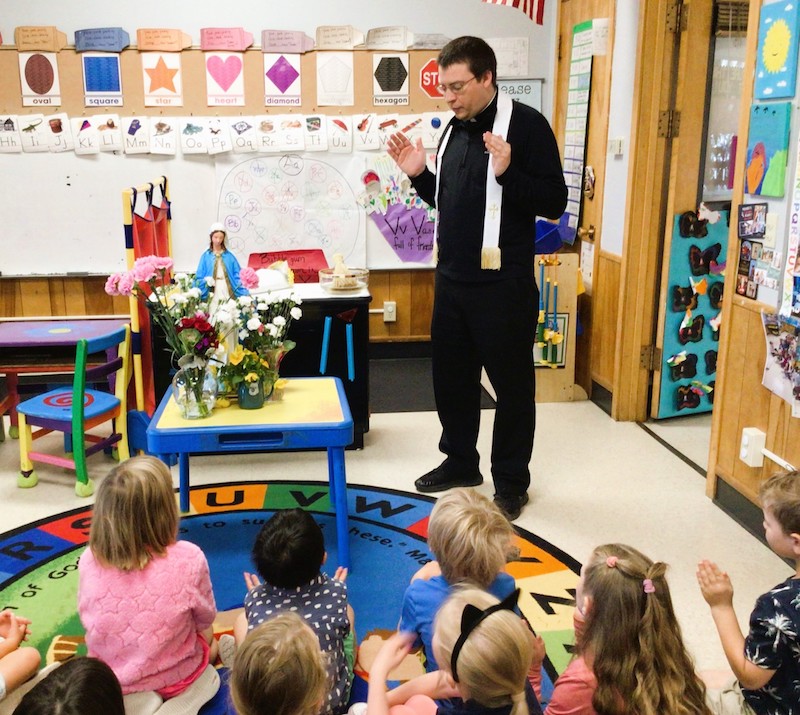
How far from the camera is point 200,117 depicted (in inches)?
199

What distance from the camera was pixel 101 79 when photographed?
16.2ft

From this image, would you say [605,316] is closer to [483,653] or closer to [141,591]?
[141,591]

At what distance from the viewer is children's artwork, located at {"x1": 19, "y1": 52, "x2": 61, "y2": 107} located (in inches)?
192

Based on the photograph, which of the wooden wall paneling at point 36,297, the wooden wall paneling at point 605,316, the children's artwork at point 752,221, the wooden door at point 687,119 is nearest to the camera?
the children's artwork at point 752,221

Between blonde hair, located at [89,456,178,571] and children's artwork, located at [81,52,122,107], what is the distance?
3538mm

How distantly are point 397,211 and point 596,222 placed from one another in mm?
1294

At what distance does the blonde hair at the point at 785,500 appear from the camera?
1.86m

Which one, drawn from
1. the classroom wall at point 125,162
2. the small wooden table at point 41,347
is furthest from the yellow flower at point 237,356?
the classroom wall at point 125,162

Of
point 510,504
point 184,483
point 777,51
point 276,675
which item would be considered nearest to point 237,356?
point 184,483

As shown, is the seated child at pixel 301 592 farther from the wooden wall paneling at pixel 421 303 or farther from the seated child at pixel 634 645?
the wooden wall paneling at pixel 421 303

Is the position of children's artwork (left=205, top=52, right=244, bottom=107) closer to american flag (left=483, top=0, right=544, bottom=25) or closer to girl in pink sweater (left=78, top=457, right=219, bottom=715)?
american flag (left=483, top=0, right=544, bottom=25)

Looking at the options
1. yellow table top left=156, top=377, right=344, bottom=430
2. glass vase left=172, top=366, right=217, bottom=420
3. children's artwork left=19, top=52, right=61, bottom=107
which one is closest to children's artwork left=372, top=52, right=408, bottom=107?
children's artwork left=19, top=52, right=61, bottom=107

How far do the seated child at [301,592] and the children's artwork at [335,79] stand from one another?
140 inches

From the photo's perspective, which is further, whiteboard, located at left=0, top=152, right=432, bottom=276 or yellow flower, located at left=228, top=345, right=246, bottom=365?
whiteboard, located at left=0, top=152, right=432, bottom=276
